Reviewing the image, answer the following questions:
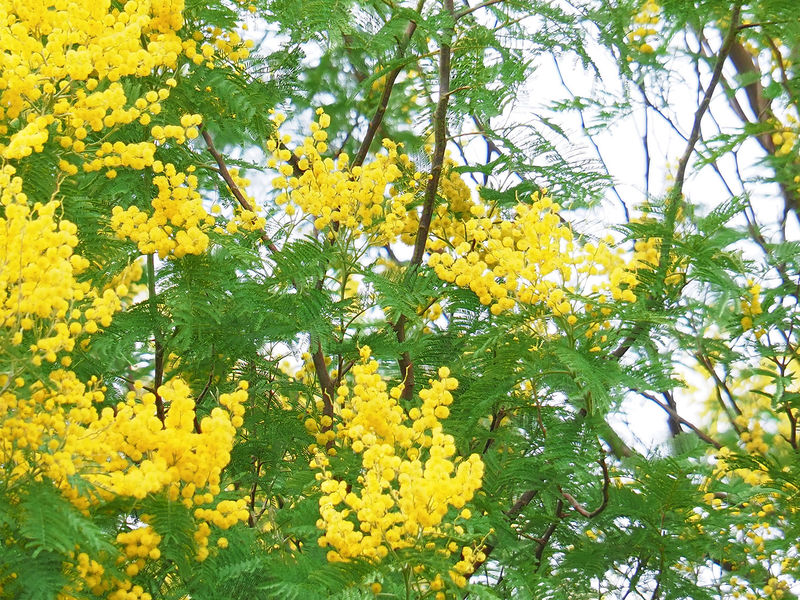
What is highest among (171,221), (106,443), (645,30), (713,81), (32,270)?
(645,30)

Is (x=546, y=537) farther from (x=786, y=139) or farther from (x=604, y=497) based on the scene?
(x=786, y=139)

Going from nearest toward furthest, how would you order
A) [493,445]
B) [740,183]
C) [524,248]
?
[524,248]
[493,445]
[740,183]

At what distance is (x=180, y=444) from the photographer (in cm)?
235

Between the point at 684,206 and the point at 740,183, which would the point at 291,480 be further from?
the point at 740,183

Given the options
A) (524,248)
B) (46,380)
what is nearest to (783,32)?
(524,248)

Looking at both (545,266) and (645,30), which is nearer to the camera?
(545,266)

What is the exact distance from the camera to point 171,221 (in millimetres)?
2943

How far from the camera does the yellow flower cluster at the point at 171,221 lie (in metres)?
2.85

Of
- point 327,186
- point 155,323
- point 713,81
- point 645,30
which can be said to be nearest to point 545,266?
point 327,186

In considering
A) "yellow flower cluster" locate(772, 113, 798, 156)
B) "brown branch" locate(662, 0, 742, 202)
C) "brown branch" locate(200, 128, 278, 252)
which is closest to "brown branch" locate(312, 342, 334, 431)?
"brown branch" locate(200, 128, 278, 252)

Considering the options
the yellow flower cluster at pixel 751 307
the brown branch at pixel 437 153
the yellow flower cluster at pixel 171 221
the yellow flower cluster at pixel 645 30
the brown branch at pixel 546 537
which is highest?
the yellow flower cluster at pixel 645 30

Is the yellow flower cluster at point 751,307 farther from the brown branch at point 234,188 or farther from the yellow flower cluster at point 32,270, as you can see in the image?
the yellow flower cluster at point 32,270

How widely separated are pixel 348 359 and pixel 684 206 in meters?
1.36

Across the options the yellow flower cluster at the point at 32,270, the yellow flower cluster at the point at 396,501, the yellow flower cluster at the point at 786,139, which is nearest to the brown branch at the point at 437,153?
the yellow flower cluster at the point at 396,501
